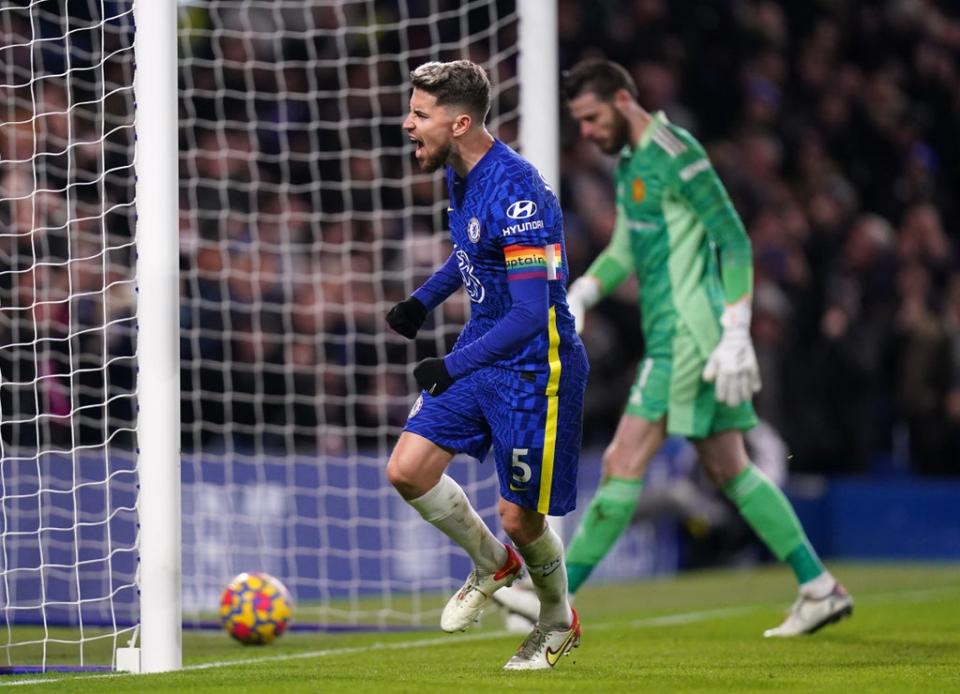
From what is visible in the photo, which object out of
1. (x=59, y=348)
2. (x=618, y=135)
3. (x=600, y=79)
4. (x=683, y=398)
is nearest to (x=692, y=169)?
(x=618, y=135)

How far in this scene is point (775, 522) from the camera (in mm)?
7355

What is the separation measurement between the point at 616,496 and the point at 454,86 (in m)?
2.44

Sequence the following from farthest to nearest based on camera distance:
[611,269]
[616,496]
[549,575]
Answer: [611,269] < [616,496] < [549,575]

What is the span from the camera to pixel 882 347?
46.3 feet

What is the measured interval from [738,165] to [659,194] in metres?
8.27

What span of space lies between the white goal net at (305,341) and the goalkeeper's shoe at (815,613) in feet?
7.43

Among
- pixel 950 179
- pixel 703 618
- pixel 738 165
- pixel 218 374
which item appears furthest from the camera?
pixel 950 179

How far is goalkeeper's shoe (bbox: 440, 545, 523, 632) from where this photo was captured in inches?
212

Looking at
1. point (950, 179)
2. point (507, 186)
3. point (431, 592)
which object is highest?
point (950, 179)

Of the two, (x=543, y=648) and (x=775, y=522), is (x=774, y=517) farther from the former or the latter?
(x=543, y=648)

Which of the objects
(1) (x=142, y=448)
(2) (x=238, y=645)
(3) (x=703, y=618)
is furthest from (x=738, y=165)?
(1) (x=142, y=448)

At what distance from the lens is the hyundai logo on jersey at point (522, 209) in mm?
5160

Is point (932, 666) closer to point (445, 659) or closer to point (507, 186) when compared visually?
point (445, 659)

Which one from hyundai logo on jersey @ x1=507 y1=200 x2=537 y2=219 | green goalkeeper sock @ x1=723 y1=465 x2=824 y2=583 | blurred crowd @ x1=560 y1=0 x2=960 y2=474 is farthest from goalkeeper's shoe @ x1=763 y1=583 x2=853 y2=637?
blurred crowd @ x1=560 y1=0 x2=960 y2=474
